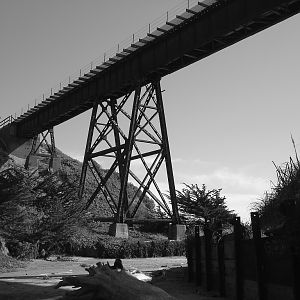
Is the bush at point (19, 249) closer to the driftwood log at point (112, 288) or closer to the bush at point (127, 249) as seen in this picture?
the bush at point (127, 249)

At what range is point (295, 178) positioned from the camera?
9.45 m

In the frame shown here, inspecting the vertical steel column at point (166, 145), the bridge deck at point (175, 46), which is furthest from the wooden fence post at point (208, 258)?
the vertical steel column at point (166, 145)

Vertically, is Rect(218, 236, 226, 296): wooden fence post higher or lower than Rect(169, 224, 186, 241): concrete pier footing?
lower

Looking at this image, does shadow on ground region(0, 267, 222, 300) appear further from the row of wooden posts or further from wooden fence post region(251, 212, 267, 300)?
wooden fence post region(251, 212, 267, 300)

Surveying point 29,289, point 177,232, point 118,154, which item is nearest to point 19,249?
point 29,289

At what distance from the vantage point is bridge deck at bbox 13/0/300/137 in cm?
2485

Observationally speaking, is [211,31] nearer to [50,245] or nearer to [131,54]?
[131,54]

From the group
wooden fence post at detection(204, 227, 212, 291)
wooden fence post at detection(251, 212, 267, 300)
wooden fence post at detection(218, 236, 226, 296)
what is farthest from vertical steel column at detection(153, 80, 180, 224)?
wooden fence post at detection(251, 212, 267, 300)

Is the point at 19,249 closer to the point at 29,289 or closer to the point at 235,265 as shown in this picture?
the point at 29,289

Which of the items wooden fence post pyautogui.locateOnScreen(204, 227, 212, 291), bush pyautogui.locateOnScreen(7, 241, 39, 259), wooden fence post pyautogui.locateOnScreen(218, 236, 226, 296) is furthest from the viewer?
bush pyautogui.locateOnScreen(7, 241, 39, 259)

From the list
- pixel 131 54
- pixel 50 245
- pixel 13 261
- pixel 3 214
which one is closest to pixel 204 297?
pixel 13 261

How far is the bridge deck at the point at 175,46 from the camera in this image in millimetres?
24848

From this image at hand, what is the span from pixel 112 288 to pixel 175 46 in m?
22.7

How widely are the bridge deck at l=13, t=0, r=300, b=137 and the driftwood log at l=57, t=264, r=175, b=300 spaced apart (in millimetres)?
18479
